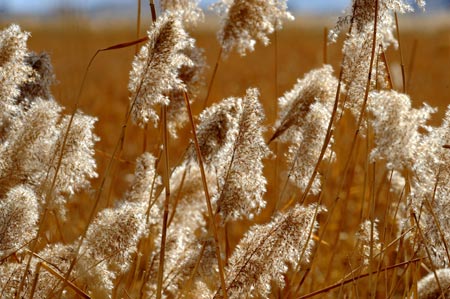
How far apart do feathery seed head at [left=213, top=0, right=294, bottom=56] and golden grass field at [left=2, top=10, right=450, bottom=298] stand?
121mm

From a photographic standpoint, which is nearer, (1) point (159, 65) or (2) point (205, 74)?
(1) point (159, 65)

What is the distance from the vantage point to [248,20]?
1.10 metres

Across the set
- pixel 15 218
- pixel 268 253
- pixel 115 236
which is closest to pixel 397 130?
pixel 268 253

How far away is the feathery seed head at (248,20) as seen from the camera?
1098 millimetres

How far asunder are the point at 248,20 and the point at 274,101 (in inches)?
11.9

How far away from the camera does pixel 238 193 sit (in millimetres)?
888

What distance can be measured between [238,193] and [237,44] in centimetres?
32

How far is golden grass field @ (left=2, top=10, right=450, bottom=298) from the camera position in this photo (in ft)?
4.26

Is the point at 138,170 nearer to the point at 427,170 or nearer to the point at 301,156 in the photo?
the point at 301,156

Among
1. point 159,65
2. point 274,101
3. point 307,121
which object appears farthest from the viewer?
point 274,101

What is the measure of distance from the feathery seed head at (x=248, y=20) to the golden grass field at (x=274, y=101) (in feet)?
0.40

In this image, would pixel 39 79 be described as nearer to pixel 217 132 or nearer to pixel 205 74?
pixel 217 132

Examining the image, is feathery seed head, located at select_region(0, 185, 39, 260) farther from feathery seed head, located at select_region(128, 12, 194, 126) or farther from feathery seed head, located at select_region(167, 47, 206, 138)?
feathery seed head, located at select_region(167, 47, 206, 138)

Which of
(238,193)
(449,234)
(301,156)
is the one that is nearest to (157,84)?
(238,193)
